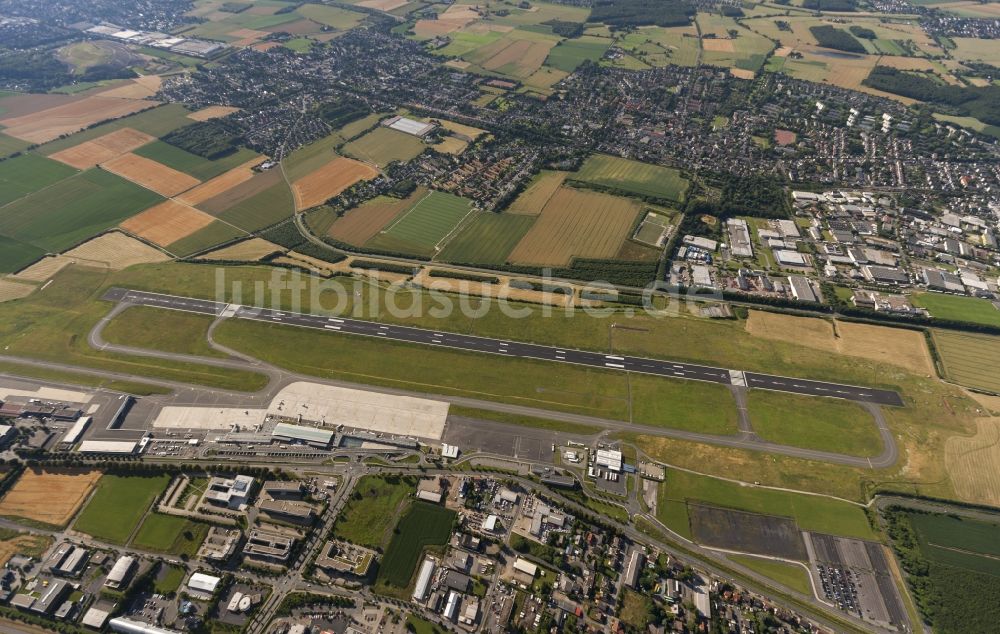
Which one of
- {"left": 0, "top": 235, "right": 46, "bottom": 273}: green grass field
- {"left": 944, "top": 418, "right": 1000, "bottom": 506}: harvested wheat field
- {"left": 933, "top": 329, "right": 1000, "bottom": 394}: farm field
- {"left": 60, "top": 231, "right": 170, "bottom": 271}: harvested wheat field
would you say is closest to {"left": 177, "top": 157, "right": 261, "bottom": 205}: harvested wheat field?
{"left": 60, "top": 231, "right": 170, "bottom": 271}: harvested wheat field

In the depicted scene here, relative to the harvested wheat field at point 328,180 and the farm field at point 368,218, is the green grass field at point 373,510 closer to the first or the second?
the farm field at point 368,218

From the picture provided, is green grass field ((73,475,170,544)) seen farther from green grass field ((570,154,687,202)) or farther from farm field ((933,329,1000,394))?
farm field ((933,329,1000,394))

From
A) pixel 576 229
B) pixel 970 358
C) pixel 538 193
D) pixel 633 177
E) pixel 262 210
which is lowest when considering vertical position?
pixel 262 210

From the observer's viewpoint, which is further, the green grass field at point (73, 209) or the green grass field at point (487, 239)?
the green grass field at point (73, 209)

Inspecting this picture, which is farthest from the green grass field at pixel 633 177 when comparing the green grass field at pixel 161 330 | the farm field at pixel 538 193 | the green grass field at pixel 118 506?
the green grass field at pixel 118 506

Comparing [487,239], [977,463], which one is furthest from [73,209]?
[977,463]

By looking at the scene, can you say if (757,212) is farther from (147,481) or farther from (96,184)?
(96,184)

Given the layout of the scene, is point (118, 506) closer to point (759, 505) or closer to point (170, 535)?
point (170, 535)
